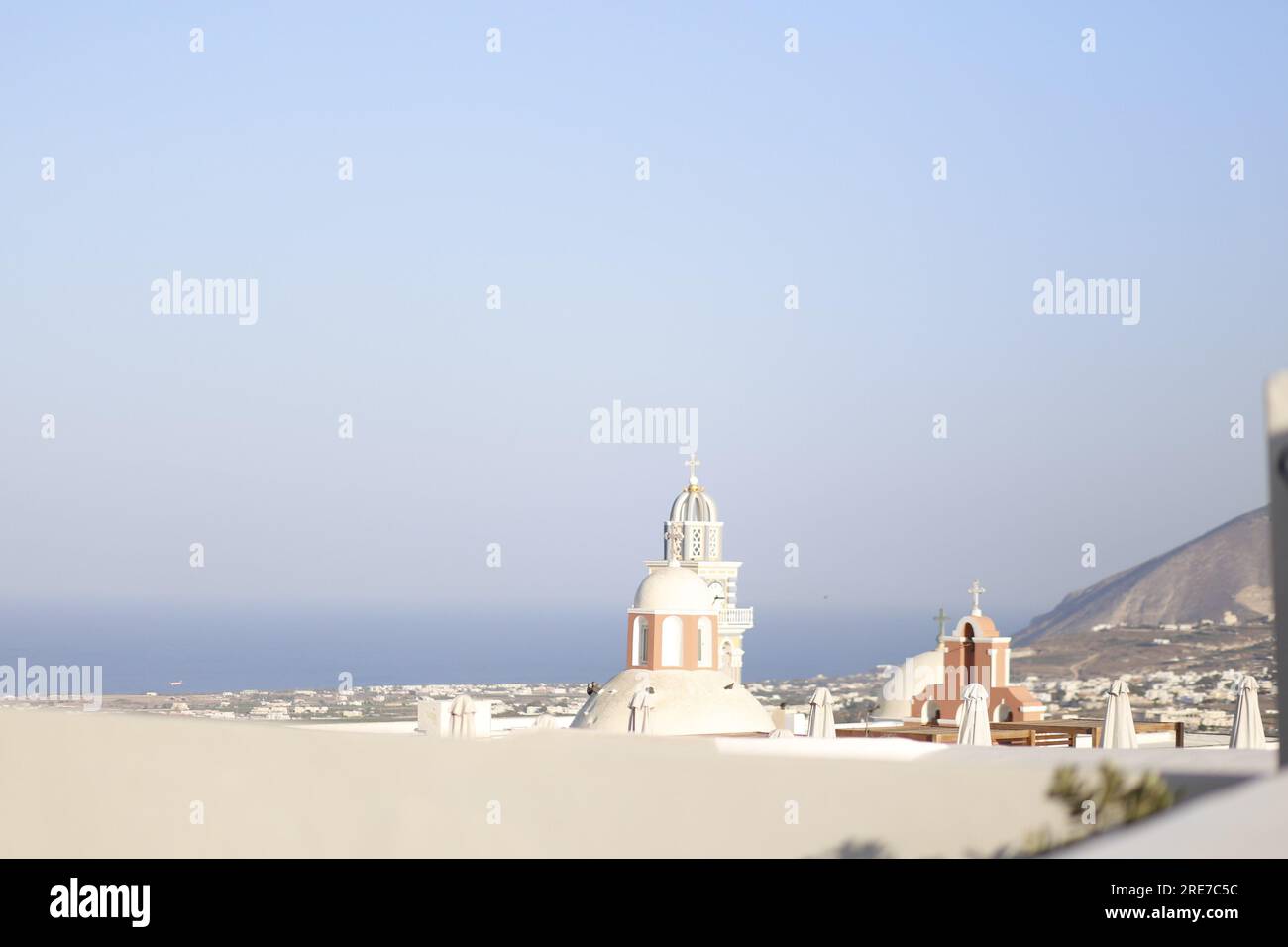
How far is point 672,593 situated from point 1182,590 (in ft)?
110

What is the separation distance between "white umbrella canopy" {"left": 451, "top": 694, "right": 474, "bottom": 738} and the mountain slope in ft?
131

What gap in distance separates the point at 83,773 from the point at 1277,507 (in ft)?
24.1

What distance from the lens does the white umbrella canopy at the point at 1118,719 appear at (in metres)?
18.2

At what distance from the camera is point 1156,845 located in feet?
15.2

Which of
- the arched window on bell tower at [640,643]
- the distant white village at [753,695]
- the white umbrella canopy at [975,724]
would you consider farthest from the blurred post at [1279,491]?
the arched window on bell tower at [640,643]

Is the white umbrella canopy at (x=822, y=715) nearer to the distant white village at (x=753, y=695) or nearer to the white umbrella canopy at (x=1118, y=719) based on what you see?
the white umbrella canopy at (x=1118, y=719)

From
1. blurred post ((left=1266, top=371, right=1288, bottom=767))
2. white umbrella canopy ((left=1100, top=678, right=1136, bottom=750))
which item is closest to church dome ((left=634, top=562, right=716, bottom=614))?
white umbrella canopy ((left=1100, top=678, right=1136, bottom=750))

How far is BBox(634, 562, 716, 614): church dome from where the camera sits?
34312mm

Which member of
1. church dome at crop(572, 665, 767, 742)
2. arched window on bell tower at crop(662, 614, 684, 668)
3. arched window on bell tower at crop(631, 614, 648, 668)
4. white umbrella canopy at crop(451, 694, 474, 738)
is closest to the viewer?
white umbrella canopy at crop(451, 694, 474, 738)

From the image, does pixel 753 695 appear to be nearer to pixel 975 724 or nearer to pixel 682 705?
pixel 682 705

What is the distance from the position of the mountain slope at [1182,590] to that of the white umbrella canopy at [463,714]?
39.8 meters

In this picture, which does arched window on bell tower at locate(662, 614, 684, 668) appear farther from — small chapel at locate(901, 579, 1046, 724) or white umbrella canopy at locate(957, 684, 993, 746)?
white umbrella canopy at locate(957, 684, 993, 746)
